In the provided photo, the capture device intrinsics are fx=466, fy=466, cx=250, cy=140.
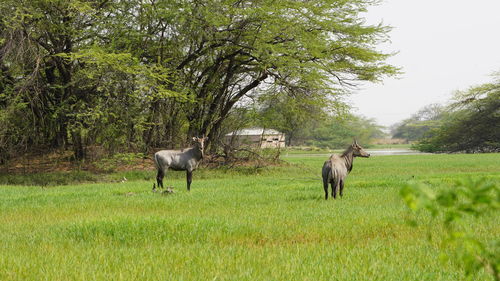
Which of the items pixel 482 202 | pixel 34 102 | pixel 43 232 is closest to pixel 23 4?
pixel 34 102

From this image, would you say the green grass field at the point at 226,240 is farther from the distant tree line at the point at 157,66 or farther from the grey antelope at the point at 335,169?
the distant tree line at the point at 157,66

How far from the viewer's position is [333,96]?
28.4m

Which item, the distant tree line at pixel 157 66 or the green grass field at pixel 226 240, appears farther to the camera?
the distant tree line at pixel 157 66

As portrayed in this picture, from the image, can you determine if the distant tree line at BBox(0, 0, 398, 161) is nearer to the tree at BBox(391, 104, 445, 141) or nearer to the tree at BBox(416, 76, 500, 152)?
the tree at BBox(416, 76, 500, 152)

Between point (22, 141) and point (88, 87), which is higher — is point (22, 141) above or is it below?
below

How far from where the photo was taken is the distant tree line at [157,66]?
22.4 m

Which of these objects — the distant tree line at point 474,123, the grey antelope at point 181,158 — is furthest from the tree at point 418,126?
the grey antelope at point 181,158

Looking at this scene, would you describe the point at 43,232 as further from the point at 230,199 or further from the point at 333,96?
the point at 333,96

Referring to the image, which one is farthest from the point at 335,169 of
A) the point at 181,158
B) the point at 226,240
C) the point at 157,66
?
the point at 157,66

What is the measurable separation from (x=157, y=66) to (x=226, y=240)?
1914 cm

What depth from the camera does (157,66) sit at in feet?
82.9

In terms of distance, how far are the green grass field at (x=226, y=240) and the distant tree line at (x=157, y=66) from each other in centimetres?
1094

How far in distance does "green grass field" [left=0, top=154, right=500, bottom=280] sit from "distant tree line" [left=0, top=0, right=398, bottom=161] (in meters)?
10.9

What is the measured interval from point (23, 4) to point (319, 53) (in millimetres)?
15259
